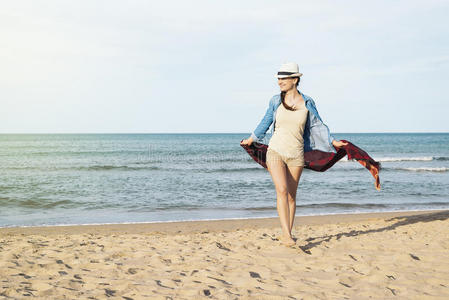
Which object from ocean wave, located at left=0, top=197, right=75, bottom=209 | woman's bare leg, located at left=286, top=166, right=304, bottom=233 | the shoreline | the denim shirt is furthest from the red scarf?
ocean wave, located at left=0, top=197, right=75, bottom=209

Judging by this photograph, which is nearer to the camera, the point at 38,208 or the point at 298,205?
the point at 38,208

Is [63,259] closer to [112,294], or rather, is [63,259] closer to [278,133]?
[112,294]

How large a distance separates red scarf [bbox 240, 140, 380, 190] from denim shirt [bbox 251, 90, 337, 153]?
19 cm

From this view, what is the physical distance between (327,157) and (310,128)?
630 millimetres

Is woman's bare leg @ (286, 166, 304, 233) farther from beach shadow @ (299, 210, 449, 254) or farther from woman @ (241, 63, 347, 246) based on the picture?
beach shadow @ (299, 210, 449, 254)

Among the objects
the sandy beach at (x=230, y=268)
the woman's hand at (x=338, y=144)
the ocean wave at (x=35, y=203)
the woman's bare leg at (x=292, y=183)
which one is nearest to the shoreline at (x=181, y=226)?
the sandy beach at (x=230, y=268)

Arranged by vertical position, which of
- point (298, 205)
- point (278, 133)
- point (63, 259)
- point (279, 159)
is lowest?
point (298, 205)

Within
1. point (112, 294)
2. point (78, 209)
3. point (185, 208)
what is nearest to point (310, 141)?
point (112, 294)

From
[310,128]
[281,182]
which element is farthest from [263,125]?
[281,182]

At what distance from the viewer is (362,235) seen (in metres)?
5.75

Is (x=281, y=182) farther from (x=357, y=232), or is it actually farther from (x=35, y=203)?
(x=35, y=203)

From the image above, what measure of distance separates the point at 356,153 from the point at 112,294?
126 inches

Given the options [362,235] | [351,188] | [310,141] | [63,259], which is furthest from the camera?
[351,188]

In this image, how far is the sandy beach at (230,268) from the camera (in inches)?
126
